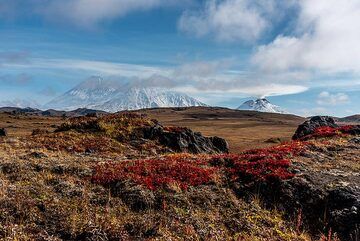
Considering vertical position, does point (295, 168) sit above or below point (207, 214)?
above

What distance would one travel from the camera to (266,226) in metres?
17.8

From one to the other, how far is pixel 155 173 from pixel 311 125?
36.7 meters

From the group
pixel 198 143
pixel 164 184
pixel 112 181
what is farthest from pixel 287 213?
pixel 198 143

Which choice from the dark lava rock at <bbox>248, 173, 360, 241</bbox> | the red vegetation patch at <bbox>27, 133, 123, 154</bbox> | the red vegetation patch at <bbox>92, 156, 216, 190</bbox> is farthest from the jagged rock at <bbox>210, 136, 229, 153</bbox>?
the dark lava rock at <bbox>248, 173, 360, 241</bbox>

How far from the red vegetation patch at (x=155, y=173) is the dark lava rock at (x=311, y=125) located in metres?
30.0

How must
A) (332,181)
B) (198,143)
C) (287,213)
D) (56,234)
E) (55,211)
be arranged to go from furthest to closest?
(198,143) → (332,181) → (287,213) → (55,211) → (56,234)

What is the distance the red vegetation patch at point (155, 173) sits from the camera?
2119 centimetres

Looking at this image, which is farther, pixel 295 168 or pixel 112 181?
pixel 295 168

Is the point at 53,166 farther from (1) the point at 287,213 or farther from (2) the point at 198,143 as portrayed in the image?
(2) the point at 198,143

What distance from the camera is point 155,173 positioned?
22.7 m

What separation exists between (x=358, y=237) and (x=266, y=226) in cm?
417

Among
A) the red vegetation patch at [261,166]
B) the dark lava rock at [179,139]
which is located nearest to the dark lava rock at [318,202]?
the red vegetation patch at [261,166]

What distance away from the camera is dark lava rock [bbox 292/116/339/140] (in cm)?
5166

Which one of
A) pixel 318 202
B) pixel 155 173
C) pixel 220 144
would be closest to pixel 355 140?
pixel 220 144
